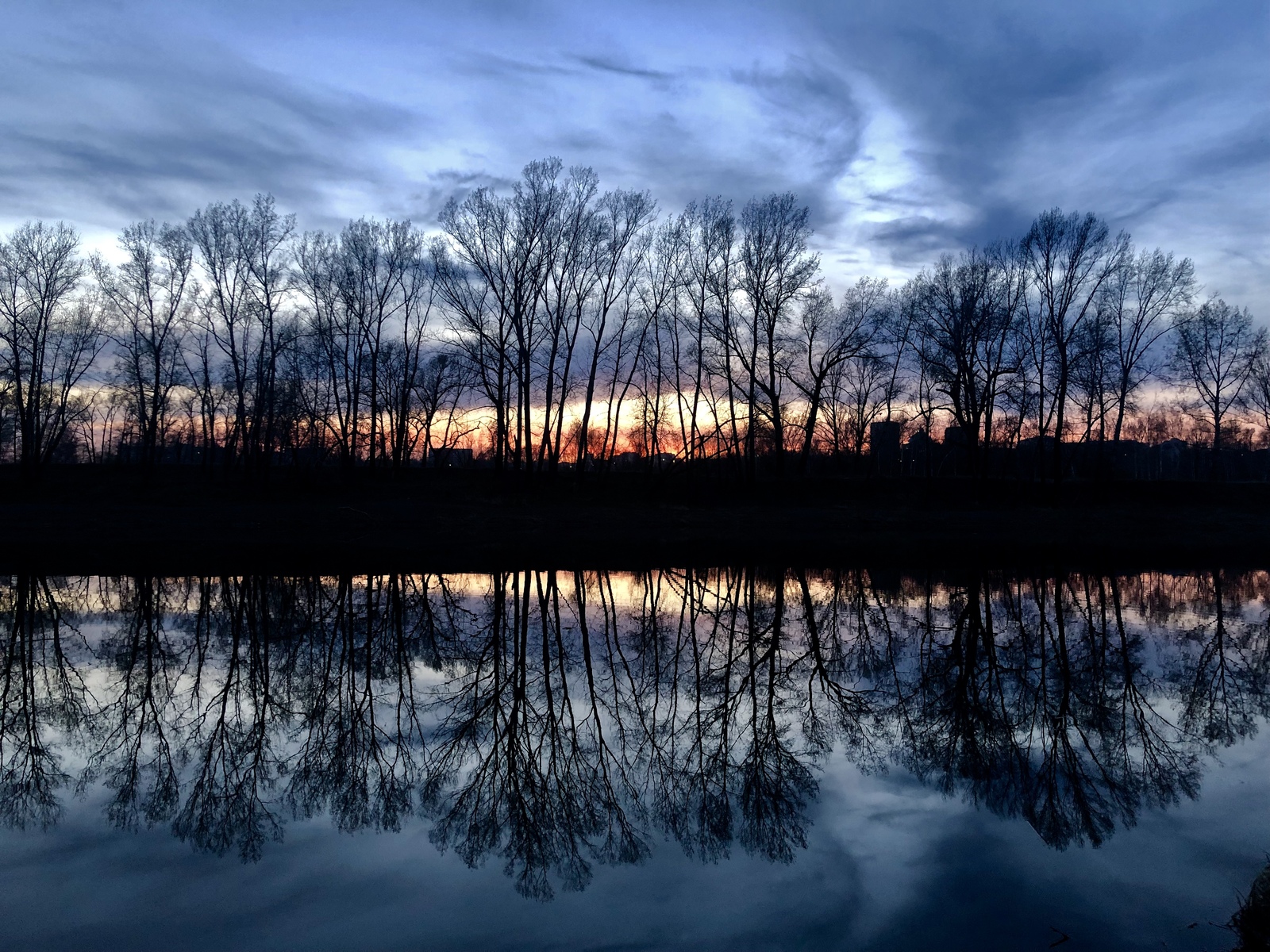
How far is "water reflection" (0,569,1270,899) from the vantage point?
647 cm

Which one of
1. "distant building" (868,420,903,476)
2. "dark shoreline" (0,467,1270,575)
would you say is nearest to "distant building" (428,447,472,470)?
"dark shoreline" (0,467,1270,575)

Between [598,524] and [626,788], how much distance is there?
2978cm

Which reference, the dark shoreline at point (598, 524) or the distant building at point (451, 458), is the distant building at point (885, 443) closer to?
the dark shoreline at point (598, 524)

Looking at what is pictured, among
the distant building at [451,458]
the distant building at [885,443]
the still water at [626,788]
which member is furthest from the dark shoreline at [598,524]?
the distant building at [885,443]

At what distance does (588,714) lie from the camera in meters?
9.15

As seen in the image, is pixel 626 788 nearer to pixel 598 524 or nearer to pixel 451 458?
pixel 598 524

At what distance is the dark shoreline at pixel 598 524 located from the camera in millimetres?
27391

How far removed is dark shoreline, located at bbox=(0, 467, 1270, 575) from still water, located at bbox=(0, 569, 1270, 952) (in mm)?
12399

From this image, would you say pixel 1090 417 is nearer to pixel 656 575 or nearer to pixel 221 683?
pixel 656 575

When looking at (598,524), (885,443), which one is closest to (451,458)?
(885,443)

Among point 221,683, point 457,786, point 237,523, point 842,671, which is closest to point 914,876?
point 457,786

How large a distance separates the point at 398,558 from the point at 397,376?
29.9 meters

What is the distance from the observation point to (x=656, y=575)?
22781mm

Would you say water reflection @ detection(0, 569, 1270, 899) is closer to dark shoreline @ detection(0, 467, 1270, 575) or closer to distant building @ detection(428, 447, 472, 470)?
dark shoreline @ detection(0, 467, 1270, 575)
